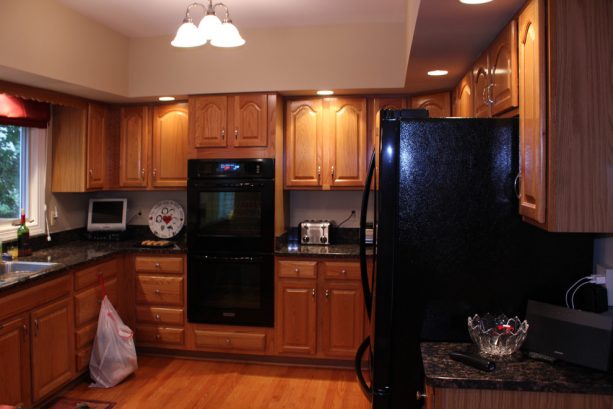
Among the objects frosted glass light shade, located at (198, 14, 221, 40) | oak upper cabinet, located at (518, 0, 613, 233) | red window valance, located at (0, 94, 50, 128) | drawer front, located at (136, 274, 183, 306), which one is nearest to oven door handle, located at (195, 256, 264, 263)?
drawer front, located at (136, 274, 183, 306)

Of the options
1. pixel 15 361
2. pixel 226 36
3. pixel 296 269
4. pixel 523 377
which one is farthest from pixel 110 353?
pixel 523 377

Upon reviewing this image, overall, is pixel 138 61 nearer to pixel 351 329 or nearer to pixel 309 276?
pixel 309 276

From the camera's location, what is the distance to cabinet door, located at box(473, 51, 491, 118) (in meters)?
2.40

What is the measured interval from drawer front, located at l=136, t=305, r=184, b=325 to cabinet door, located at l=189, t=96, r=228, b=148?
130 centimetres

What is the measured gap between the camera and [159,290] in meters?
3.89

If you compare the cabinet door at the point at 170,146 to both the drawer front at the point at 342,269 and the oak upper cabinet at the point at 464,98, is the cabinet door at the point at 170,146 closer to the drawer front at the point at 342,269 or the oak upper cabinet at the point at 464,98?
the drawer front at the point at 342,269

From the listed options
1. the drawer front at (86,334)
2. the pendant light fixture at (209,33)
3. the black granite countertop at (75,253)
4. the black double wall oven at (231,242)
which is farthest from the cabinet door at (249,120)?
the drawer front at (86,334)

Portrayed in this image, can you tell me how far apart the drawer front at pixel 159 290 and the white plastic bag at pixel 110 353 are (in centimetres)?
43

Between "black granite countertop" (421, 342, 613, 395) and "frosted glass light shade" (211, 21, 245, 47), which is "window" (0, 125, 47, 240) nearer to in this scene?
"frosted glass light shade" (211, 21, 245, 47)

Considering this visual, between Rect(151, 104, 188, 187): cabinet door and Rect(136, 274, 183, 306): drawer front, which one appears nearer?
Rect(136, 274, 183, 306): drawer front

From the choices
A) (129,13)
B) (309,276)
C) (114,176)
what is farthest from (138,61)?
(309,276)

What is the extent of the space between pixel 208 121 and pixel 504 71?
2.36 meters

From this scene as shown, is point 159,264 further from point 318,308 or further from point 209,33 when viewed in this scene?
point 209,33

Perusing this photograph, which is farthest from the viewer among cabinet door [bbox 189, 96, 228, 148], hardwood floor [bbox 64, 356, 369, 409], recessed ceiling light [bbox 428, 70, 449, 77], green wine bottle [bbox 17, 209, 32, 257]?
cabinet door [bbox 189, 96, 228, 148]
